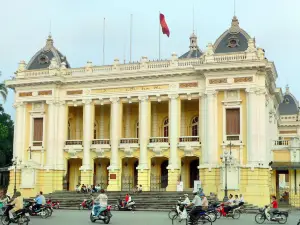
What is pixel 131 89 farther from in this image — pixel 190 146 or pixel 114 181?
pixel 114 181

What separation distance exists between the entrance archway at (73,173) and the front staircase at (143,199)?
478cm

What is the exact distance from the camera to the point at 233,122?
39.4 m

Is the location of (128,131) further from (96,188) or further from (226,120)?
(226,120)

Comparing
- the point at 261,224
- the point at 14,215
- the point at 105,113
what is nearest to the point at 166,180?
the point at 105,113

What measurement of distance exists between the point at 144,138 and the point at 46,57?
12.4 m

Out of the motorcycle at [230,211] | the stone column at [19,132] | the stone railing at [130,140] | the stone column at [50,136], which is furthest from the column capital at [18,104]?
the motorcycle at [230,211]

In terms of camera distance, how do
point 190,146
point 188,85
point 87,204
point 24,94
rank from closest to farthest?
point 87,204, point 190,146, point 188,85, point 24,94

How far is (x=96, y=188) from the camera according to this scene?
42.0 m

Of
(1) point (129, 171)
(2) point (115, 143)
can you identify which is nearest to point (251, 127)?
(2) point (115, 143)

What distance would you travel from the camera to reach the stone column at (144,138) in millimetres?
41938

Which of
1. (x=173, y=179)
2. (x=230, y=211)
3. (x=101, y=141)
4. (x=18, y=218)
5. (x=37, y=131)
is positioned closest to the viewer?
(x=18, y=218)

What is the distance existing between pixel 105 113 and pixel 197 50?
1352 centimetres

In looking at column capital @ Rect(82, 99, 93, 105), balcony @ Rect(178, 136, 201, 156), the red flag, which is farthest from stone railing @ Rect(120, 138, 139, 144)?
the red flag

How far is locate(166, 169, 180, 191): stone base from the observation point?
4094 centimetres
